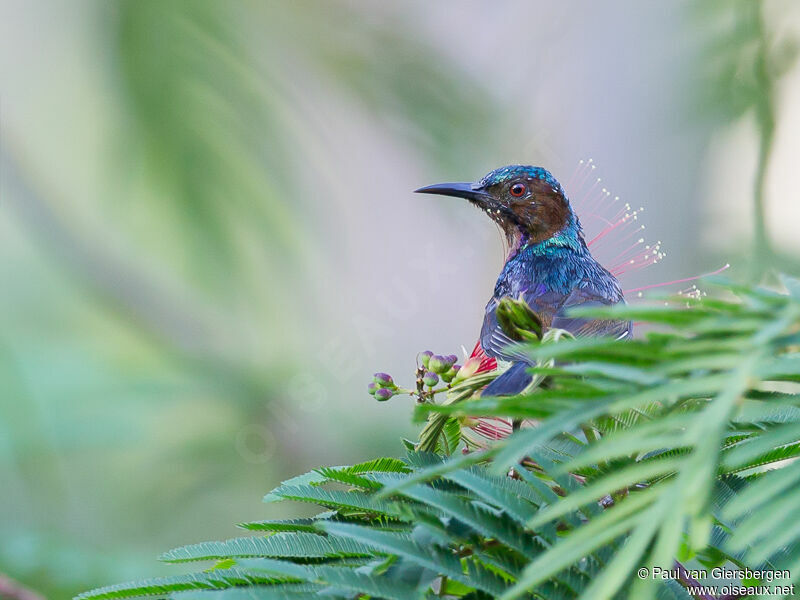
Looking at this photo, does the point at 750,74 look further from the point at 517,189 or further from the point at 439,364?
the point at 439,364

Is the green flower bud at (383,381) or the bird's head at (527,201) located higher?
the bird's head at (527,201)

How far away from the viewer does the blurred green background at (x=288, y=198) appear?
2779 mm

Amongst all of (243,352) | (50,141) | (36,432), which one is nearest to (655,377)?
(36,432)

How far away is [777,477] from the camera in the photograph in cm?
32

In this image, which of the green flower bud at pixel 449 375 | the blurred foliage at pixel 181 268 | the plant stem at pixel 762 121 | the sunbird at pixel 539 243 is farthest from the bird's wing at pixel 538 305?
the plant stem at pixel 762 121

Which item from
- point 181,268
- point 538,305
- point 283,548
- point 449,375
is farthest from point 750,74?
point 283,548

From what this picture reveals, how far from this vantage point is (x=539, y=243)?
156 centimetres

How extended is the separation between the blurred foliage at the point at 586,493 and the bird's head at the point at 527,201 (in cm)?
95

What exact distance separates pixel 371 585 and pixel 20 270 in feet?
14.8

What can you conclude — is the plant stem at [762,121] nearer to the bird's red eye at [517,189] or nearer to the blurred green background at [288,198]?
the blurred green background at [288,198]

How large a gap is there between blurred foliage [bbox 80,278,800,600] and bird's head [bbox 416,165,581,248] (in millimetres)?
953

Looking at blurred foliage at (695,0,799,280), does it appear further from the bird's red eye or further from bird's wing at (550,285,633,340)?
bird's wing at (550,285,633,340)

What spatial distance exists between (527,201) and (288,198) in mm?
1805

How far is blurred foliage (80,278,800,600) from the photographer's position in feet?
1.00
